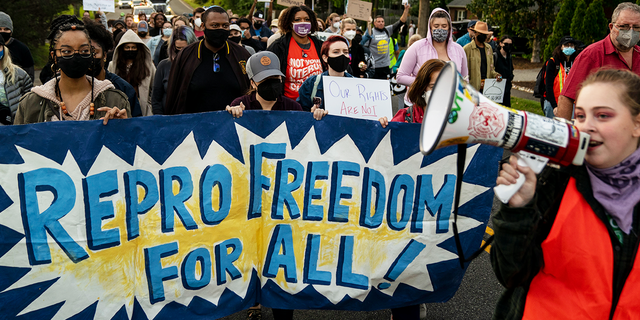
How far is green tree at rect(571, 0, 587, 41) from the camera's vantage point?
1473 cm

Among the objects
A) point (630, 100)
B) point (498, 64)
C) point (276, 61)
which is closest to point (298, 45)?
point (276, 61)

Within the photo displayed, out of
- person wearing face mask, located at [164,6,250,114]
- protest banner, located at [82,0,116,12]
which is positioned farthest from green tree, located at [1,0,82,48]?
person wearing face mask, located at [164,6,250,114]

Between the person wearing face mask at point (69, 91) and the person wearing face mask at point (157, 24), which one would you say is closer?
the person wearing face mask at point (69, 91)

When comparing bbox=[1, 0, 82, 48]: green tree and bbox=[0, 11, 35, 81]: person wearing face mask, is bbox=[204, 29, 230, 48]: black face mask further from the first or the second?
bbox=[1, 0, 82, 48]: green tree

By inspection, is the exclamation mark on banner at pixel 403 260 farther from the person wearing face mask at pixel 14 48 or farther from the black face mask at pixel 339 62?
the person wearing face mask at pixel 14 48

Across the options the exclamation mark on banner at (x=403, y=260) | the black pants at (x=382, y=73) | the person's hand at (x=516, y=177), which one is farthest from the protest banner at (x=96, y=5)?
the person's hand at (x=516, y=177)

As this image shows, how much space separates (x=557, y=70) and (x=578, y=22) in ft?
29.6

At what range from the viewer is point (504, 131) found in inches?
60.4

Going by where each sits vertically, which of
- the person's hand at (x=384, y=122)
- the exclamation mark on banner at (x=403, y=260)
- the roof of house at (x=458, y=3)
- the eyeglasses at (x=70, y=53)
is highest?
the roof of house at (x=458, y=3)

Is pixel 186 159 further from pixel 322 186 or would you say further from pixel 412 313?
pixel 412 313

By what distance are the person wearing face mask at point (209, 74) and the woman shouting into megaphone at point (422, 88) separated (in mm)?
1583

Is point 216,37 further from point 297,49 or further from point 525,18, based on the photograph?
point 525,18

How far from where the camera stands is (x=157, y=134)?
272 centimetres

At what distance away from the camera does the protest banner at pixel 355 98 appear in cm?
404
